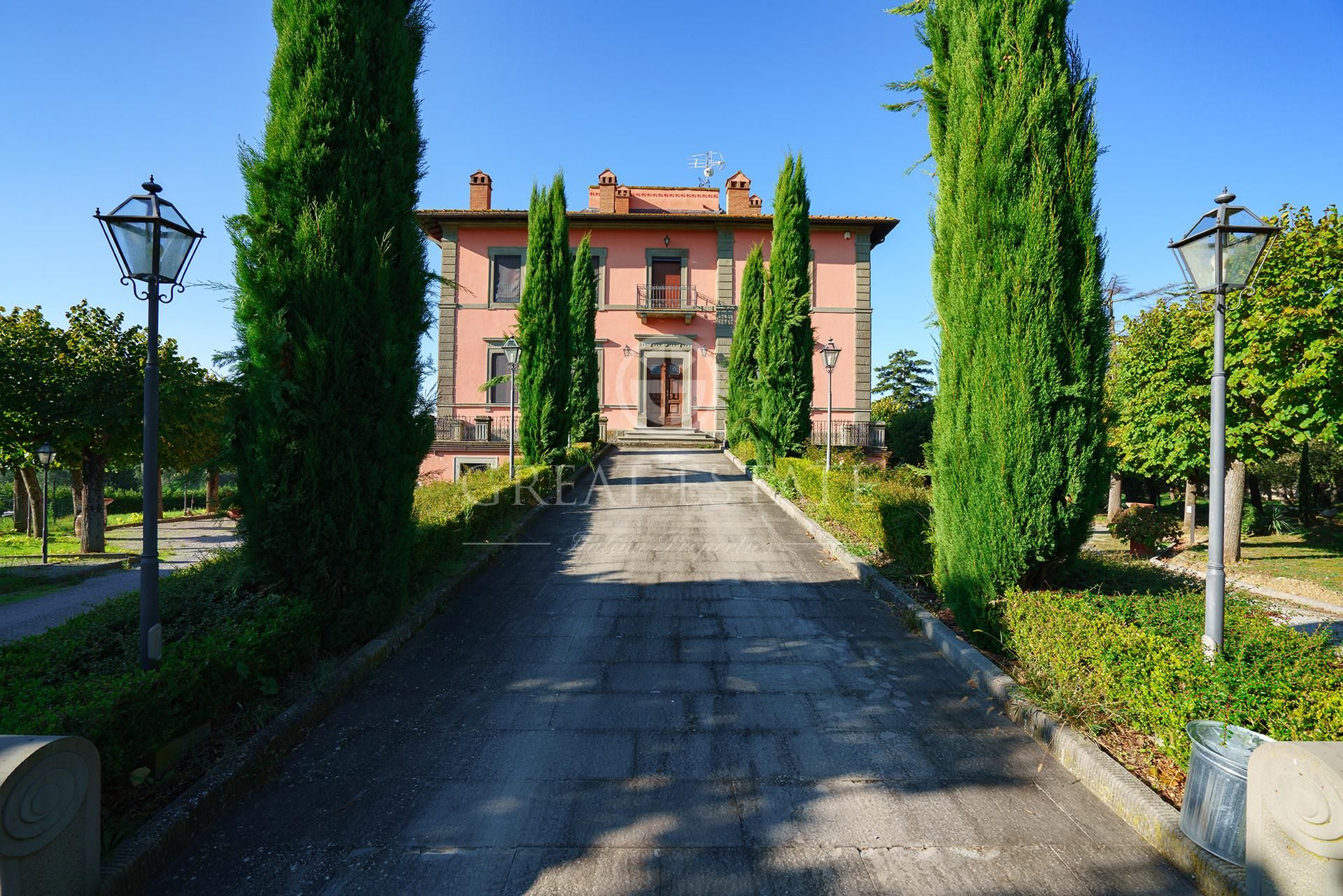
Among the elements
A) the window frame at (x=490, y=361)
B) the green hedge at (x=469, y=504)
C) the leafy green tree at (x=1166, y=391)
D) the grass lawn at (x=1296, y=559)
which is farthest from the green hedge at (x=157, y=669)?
the window frame at (x=490, y=361)

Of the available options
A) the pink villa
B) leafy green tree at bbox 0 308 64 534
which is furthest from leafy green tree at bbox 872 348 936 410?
leafy green tree at bbox 0 308 64 534

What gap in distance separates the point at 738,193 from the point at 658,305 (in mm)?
5447

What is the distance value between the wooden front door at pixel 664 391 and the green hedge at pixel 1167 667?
20807 millimetres

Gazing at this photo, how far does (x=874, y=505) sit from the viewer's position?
7730mm

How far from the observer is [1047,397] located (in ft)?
14.9

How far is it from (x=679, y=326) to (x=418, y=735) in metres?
22.3

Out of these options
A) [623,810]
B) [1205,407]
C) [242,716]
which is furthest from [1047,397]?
[1205,407]

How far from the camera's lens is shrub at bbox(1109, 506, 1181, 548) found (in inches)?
538

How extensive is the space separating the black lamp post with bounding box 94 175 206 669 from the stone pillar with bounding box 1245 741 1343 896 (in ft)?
15.5

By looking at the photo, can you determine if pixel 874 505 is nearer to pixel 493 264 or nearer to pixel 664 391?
pixel 664 391

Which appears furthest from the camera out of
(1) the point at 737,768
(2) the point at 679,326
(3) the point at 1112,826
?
(2) the point at 679,326

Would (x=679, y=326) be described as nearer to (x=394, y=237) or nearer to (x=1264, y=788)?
(x=394, y=237)

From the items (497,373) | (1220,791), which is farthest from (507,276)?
(1220,791)

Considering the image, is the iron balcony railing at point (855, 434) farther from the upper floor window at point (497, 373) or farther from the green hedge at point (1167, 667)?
the green hedge at point (1167, 667)
